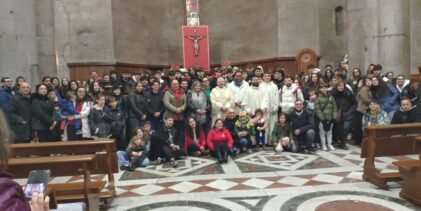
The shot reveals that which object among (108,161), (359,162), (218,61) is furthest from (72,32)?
(359,162)

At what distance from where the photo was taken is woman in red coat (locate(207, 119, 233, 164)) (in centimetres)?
747

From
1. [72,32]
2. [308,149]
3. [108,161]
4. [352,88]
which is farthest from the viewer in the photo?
[72,32]

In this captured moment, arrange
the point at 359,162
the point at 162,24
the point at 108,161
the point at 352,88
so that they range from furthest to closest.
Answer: the point at 162,24, the point at 352,88, the point at 359,162, the point at 108,161

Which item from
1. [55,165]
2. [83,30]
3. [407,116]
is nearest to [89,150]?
[55,165]

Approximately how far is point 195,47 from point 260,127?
9.45m

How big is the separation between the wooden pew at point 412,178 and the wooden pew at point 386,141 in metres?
0.57

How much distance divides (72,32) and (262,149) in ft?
36.3

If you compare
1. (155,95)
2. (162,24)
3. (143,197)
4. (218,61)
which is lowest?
(143,197)

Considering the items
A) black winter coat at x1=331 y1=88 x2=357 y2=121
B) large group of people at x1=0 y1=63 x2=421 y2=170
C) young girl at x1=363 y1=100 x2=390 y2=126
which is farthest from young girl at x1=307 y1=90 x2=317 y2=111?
young girl at x1=363 y1=100 x2=390 y2=126

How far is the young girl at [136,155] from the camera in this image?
23.2 feet

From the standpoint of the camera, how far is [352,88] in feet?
29.6

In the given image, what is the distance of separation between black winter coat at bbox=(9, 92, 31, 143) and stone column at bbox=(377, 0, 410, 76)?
1008cm

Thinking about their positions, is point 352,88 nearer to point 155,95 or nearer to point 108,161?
point 155,95

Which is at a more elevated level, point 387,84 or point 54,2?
point 54,2
